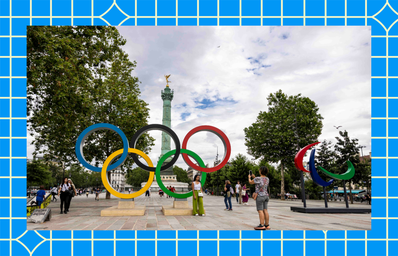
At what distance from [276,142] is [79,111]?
21178 mm

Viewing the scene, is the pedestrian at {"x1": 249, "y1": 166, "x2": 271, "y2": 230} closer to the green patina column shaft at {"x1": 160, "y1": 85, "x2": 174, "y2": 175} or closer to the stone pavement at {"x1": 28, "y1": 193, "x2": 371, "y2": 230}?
the stone pavement at {"x1": 28, "y1": 193, "x2": 371, "y2": 230}

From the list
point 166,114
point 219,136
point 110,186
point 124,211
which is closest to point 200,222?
point 124,211

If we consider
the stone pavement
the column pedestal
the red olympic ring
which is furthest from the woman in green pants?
the column pedestal

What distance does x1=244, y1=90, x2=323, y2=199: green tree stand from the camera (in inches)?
1139

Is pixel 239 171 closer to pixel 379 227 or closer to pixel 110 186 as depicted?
pixel 110 186

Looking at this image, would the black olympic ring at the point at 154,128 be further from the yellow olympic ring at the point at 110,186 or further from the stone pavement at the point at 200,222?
the stone pavement at the point at 200,222

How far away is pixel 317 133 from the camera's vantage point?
2886 cm

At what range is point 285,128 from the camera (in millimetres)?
29391

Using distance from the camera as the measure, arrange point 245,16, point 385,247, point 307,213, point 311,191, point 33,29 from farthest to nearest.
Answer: point 311,191
point 307,213
point 33,29
point 245,16
point 385,247

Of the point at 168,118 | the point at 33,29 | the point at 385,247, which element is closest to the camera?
the point at 385,247

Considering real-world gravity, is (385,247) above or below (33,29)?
below

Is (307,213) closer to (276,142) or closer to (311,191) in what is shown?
(276,142)

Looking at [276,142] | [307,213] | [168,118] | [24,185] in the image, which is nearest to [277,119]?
[276,142]

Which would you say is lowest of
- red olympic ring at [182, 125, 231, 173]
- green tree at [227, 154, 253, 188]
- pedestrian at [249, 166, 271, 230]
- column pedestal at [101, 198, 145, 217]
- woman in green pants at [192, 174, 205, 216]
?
green tree at [227, 154, 253, 188]
